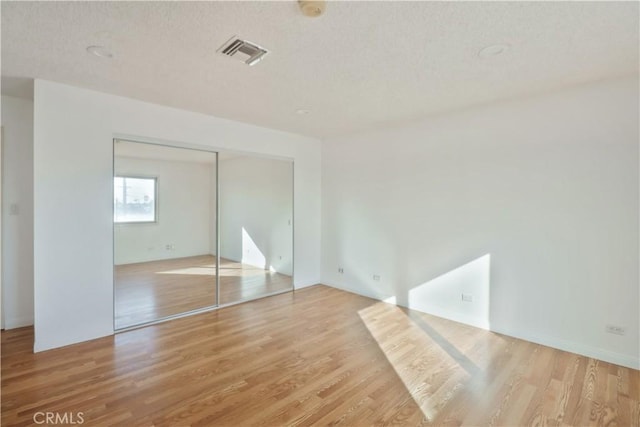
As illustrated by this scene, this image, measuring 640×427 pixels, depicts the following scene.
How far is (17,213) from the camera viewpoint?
3.33 m

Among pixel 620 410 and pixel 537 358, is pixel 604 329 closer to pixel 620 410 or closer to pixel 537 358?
pixel 537 358

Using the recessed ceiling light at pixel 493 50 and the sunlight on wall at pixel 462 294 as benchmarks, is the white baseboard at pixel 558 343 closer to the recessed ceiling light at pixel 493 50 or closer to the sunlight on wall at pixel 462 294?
the sunlight on wall at pixel 462 294

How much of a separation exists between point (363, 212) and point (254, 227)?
170 centimetres

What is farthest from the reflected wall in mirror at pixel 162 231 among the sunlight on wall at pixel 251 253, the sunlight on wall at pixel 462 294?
the sunlight on wall at pixel 462 294

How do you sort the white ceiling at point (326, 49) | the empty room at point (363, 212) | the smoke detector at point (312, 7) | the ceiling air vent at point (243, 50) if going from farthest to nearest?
1. the ceiling air vent at point (243, 50)
2. the empty room at point (363, 212)
3. the white ceiling at point (326, 49)
4. the smoke detector at point (312, 7)

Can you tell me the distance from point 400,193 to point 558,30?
2443 mm

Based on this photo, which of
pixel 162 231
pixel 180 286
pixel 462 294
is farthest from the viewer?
pixel 180 286

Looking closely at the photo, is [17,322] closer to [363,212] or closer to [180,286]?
[180,286]

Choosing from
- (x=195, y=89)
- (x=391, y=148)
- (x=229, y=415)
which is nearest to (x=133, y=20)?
(x=195, y=89)

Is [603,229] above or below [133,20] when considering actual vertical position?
below

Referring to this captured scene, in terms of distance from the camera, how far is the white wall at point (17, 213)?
326cm

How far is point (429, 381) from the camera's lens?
237 centimetres

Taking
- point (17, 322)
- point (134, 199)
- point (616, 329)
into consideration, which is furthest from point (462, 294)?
point (17, 322)

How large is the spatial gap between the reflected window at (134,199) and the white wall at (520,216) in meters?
2.92
